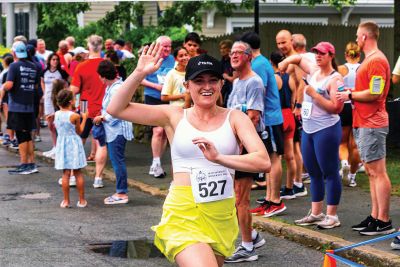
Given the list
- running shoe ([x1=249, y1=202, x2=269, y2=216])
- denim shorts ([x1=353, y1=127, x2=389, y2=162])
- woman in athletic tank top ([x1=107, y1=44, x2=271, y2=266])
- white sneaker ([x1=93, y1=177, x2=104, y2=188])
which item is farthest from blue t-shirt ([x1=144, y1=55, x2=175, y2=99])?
woman in athletic tank top ([x1=107, y1=44, x2=271, y2=266])

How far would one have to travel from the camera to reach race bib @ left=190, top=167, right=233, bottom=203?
589cm

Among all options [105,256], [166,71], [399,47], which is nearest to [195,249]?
[105,256]

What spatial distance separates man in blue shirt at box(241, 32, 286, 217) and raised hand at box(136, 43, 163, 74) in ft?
13.7

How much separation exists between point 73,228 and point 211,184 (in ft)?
16.5

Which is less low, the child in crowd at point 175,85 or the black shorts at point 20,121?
the child in crowd at point 175,85

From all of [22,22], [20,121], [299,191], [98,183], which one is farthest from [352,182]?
[22,22]

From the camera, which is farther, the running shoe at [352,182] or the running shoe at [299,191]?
the running shoe at [352,182]

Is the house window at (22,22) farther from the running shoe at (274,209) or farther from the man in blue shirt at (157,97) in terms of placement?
the running shoe at (274,209)

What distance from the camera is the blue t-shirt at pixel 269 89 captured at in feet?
33.2

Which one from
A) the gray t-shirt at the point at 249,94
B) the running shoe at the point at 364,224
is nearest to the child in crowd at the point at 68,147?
the gray t-shirt at the point at 249,94

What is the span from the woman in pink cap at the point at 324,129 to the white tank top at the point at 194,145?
3.83 m

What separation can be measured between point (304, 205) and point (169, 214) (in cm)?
572

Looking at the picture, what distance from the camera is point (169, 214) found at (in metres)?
5.94

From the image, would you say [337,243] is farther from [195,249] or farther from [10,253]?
[195,249]
